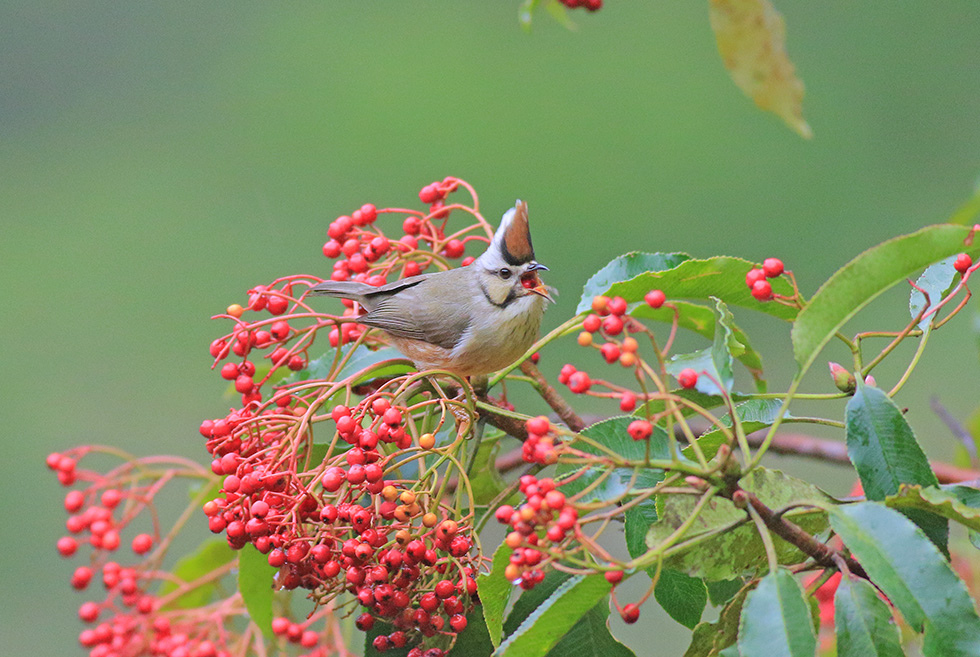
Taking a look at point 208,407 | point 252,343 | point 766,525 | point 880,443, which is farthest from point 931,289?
point 208,407

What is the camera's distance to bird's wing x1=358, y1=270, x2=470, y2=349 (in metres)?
2.18

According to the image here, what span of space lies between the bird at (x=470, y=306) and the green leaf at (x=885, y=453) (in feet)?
2.63

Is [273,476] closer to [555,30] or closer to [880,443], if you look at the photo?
[880,443]

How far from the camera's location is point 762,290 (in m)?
1.53

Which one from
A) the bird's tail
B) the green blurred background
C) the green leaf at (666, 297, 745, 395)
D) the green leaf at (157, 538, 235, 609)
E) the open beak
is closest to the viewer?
the green leaf at (666, 297, 745, 395)

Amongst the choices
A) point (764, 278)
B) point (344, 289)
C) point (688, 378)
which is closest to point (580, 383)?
point (688, 378)

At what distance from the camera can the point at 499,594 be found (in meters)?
1.50

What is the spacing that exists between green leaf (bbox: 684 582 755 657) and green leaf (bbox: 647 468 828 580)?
7 cm

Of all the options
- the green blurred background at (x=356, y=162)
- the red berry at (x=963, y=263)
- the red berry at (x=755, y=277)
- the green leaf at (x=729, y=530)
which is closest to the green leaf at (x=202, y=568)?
the green leaf at (x=729, y=530)

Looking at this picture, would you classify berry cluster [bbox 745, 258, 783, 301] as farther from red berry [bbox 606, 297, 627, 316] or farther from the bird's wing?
the bird's wing

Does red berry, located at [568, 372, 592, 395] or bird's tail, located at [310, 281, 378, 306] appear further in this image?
bird's tail, located at [310, 281, 378, 306]

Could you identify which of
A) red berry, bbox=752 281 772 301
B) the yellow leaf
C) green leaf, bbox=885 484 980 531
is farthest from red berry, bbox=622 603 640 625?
the yellow leaf

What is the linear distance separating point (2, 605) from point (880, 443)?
5652 millimetres

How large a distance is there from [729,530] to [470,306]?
1.05 meters
